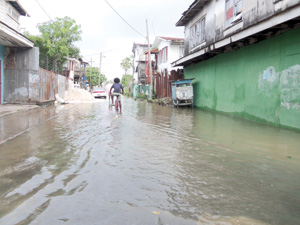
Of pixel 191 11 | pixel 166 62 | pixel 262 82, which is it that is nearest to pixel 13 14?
pixel 191 11

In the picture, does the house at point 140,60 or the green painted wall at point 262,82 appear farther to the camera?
the house at point 140,60

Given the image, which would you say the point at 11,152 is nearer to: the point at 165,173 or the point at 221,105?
the point at 165,173

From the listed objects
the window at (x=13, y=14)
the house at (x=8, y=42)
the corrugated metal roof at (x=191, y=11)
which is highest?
the window at (x=13, y=14)

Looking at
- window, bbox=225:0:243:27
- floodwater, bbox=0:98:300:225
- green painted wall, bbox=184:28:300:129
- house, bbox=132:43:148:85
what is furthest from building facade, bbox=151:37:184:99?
floodwater, bbox=0:98:300:225

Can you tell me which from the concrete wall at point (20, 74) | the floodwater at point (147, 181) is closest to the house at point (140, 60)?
the concrete wall at point (20, 74)

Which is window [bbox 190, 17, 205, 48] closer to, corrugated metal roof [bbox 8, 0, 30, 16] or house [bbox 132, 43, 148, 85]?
corrugated metal roof [bbox 8, 0, 30, 16]

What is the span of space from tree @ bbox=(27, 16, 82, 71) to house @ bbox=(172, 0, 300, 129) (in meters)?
23.0

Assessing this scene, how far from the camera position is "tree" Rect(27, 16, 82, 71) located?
34625 millimetres

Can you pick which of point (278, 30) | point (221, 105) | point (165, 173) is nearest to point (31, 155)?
point (165, 173)

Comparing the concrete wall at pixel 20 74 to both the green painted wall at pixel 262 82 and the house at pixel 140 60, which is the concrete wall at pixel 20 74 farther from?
the house at pixel 140 60

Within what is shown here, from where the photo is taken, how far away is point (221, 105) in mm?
13992

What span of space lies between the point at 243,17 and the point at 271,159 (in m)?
8.13

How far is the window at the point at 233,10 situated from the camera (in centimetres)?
1194

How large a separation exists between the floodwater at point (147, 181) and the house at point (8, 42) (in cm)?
717
